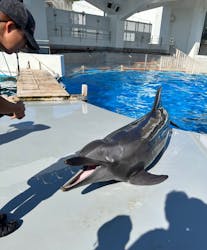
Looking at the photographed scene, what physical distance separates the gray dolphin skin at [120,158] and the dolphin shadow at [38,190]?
0.28 metres

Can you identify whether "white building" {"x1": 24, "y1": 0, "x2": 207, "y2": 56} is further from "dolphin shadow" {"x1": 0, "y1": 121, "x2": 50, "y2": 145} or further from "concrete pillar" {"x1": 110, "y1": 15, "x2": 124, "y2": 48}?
"dolphin shadow" {"x1": 0, "y1": 121, "x2": 50, "y2": 145}

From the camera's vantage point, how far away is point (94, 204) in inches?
99.9

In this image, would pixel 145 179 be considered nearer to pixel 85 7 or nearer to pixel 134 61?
pixel 134 61

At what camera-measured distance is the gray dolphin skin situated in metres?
2.47

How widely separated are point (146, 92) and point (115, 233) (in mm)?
12264

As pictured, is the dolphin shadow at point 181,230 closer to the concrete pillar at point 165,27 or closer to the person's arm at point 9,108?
the person's arm at point 9,108

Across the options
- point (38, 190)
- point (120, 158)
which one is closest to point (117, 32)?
point (120, 158)

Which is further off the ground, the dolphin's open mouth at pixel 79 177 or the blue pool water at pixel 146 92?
the dolphin's open mouth at pixel 79 177

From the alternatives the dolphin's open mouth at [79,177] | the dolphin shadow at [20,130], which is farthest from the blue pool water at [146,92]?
the dolphin's open mouth at [79,177]

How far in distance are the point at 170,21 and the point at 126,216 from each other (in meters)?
33.0

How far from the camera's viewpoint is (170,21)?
30.4 meters

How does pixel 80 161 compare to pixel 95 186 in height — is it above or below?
above

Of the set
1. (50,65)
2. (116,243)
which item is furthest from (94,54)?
(116,243)

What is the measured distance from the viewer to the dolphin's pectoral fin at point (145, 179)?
2689 millimetres
